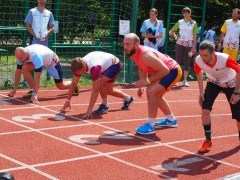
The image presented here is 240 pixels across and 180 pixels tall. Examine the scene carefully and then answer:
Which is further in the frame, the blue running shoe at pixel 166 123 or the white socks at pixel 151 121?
the blue running shoe at pixel 166 123

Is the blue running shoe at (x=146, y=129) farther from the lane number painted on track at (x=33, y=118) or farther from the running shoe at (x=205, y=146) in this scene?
the lane number painted on track at (x=33, y=118)

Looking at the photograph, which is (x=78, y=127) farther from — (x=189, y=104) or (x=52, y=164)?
(x=189, y=104)

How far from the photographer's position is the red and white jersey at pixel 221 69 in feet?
22.6

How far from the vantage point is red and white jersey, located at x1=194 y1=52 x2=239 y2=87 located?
6879 mm

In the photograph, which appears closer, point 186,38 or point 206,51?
point 206,51

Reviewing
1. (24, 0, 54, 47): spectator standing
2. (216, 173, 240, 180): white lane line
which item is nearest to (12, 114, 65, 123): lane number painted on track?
(24, 0, 54, 47): spectator standing

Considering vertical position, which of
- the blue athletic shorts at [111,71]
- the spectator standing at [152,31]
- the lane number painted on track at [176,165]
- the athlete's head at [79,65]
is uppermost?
the spectator standing at [152,31]

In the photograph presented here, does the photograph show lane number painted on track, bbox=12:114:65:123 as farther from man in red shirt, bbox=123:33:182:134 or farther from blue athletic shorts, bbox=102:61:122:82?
man in red shirt, bbox=123:33:182:134

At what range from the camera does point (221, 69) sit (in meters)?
6.96

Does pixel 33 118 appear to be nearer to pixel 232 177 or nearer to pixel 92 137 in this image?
pixel 92 137

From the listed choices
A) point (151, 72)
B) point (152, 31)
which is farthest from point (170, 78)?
point (152, 31)

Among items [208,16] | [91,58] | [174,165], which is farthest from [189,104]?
[208,16]

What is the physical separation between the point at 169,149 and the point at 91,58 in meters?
2.50

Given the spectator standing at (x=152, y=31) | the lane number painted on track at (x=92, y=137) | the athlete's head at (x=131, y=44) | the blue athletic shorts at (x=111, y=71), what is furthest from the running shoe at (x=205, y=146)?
the spectator standing at (x=152, y=31)
